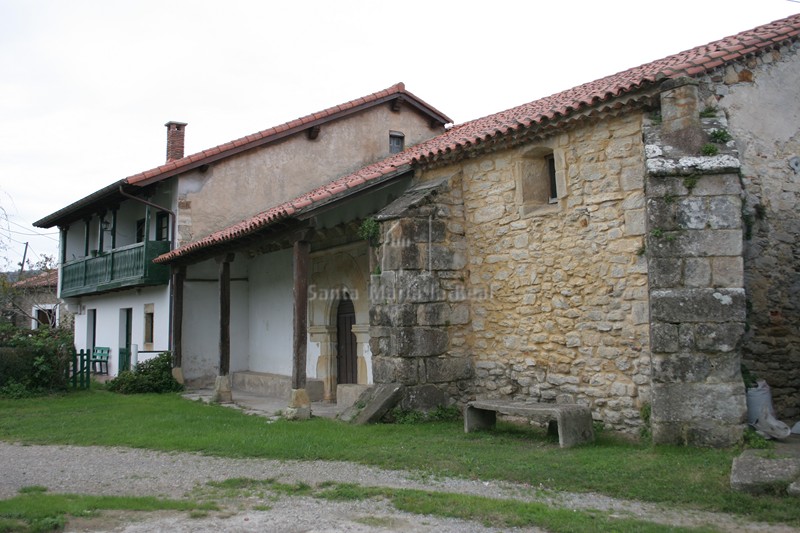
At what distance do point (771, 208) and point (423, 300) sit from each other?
4315mm

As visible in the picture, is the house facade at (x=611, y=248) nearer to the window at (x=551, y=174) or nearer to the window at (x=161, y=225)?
the window at (x=551, y=174)

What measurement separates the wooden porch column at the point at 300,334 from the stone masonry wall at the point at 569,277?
254 cm

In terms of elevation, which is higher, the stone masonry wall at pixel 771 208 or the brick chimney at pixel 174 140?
the brick chimney at pixel 174 140

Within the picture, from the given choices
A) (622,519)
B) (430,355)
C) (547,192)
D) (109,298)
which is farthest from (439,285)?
(109,298)

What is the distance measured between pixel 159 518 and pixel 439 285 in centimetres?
523

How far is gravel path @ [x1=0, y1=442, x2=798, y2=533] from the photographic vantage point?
181 inches

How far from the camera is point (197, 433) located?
28.9 ft

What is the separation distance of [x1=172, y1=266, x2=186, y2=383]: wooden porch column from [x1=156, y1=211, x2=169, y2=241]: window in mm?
1581

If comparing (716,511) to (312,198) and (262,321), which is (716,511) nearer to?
(312,198)

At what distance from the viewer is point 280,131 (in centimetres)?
1542

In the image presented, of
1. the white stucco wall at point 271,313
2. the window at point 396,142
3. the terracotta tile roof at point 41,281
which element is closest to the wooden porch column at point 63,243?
the terracotta tile roof at point 41,281

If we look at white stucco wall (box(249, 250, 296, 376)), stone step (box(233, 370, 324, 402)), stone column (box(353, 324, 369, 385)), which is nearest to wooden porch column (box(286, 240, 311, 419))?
stone column (box(353, 324, 369, 385))

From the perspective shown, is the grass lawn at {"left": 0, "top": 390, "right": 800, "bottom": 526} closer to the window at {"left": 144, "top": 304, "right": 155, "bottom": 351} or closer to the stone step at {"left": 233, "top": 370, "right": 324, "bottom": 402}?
the stone step at {"left": 233, "top": 370, "right": 324, "bottom": 402}

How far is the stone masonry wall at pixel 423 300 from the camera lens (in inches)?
355
